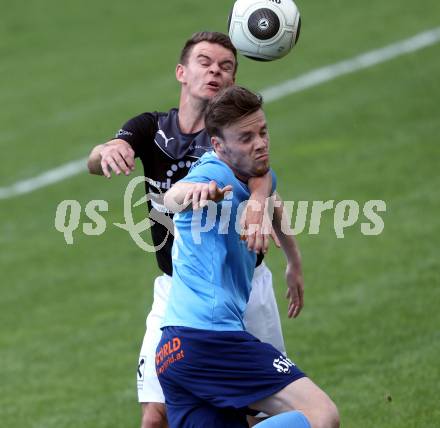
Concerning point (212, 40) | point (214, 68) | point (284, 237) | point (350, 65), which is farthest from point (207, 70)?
point (350, 65)

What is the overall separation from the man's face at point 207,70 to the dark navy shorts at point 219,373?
6.23 ft

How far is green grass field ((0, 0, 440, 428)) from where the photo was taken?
10422 millimetres

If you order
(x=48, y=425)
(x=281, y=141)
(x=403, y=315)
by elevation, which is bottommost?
(x=48, y=425)

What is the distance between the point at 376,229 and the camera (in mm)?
14828

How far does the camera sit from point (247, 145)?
608 centimetres

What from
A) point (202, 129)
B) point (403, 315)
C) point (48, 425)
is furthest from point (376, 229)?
point (202, 129)

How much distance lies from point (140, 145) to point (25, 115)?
14.7 metres

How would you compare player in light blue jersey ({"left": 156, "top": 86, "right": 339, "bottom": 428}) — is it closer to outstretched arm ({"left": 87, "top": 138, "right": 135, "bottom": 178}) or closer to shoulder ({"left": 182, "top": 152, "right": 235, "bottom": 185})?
shoulder ({"left": 182, "top": 152, "right": 235, "bottom": 185})

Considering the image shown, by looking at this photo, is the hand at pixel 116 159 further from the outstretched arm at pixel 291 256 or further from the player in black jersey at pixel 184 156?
the outstretched arm at pixel 291 256

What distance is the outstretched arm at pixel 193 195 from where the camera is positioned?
569 cm

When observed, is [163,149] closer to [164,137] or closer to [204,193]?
[164,137]

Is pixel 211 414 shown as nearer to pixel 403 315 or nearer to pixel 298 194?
pixel 403 315

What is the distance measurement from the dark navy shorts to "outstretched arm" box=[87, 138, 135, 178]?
3.56ft

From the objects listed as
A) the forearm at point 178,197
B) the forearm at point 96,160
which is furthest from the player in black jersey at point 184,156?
the forearm at point 178,197
